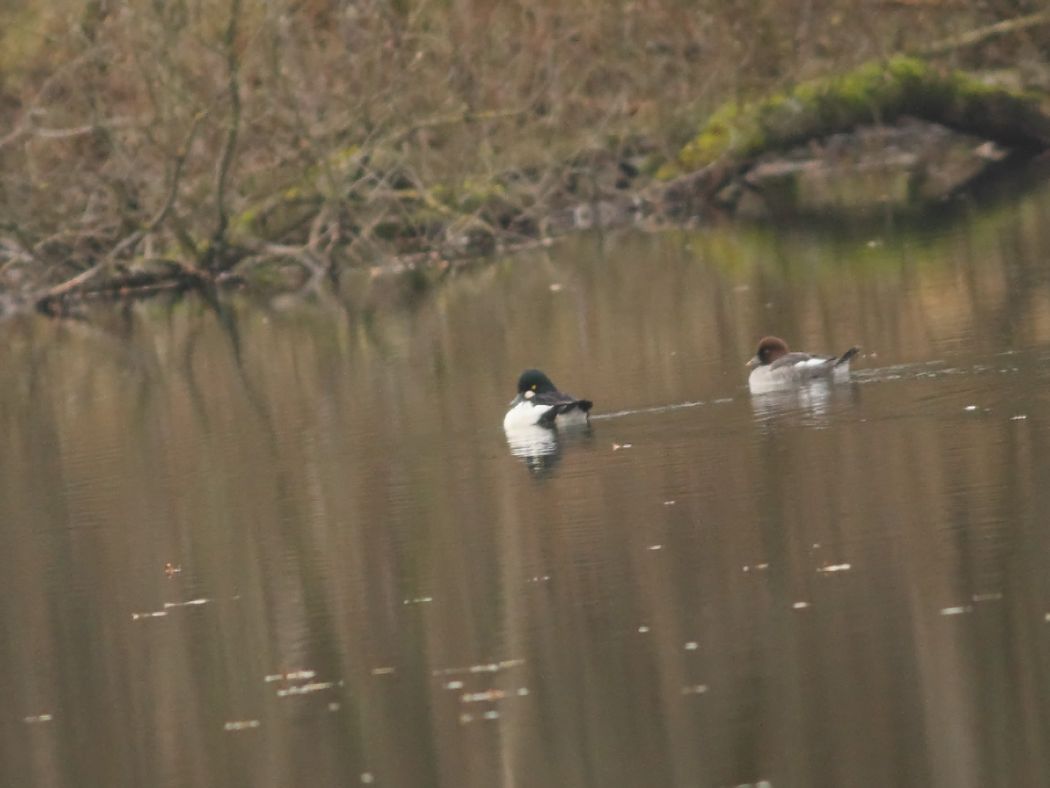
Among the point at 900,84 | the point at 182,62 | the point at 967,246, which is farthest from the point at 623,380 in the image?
the point at 900,84

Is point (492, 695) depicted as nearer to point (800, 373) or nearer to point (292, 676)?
point (292, 676)

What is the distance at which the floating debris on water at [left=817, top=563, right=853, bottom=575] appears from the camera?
8.95m

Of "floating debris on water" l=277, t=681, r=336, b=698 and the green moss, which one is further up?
the green moss

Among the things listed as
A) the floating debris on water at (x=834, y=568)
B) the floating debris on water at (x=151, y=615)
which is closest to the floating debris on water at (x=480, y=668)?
the floating debris on water at (x=834, y=568)

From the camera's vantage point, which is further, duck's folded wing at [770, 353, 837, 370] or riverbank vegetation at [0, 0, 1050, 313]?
Answer: riverbank vegetation at [0, 0, 1050, 313]

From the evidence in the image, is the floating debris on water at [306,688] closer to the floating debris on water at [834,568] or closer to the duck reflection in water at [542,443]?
the floating debris on water at [834,568]

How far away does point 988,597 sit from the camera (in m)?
8.13

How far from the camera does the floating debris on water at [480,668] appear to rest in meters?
8.16

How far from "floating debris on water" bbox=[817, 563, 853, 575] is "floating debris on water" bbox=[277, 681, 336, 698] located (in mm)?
1978

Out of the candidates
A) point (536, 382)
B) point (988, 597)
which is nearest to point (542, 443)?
point (536, 382)

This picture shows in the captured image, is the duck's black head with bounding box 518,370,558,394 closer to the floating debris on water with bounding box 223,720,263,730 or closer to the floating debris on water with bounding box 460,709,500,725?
the floating debris on water with bounding box 223,720,263,730

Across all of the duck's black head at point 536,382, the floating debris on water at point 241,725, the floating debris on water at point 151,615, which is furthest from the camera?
the duck's black head at point 536,382

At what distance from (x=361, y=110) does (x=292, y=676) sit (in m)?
27.3

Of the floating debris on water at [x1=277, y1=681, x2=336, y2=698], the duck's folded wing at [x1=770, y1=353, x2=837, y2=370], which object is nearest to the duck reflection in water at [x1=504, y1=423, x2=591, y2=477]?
the duck's folded wing at [x1=770, y1=353, x2=837, y2=370]
